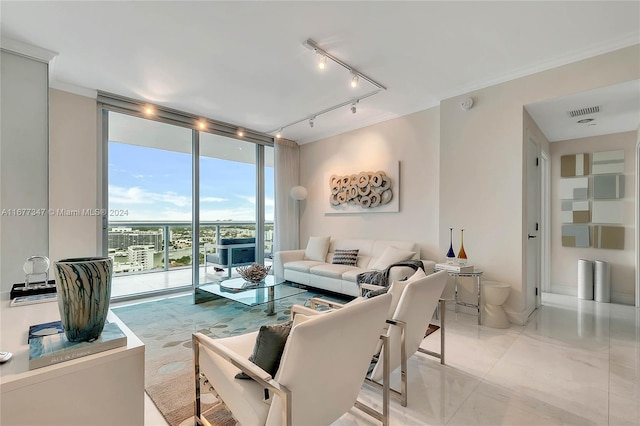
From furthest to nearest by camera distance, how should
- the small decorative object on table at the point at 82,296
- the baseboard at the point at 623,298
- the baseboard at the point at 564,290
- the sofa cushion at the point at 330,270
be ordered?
the baseboard at the point at 564,290 → the sofa cushion at the point at 330,270 → the baseboard at the point at 623,298 → the small decorative object on table at the point at 82,296

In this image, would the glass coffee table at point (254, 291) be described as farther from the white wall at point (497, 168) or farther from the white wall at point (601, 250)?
the white wall at point (601, 250)

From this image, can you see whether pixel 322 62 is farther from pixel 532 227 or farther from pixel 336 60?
pixel 532 227

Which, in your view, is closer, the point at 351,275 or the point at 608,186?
the point at 351,275

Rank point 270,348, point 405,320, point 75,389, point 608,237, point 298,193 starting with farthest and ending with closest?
point 298,193
point 608,237
point 405,320
point 270,348
point 75,389

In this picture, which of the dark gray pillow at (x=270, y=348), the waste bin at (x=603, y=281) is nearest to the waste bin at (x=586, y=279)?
the waste bin at (x=603, y=281)

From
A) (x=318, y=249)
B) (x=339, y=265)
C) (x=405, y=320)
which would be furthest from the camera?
(x=318, y=249)

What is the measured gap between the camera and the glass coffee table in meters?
3.08

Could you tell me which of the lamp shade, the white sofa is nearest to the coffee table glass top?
the white sofa

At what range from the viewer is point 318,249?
16.5 feet

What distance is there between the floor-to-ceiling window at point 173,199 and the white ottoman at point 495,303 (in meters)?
3.79

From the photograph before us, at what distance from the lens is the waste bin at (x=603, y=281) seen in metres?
4.07

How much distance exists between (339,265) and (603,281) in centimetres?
371

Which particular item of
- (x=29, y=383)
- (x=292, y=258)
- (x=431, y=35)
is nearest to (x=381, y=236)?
(x=292, y=258)

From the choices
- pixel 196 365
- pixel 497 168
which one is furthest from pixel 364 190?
pixel 196 365
